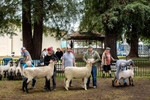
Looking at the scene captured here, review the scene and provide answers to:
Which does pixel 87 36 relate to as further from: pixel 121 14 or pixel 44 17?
pixel 44 17

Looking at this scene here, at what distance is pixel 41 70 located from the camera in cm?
877

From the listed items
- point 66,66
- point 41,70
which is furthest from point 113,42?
point 41,70

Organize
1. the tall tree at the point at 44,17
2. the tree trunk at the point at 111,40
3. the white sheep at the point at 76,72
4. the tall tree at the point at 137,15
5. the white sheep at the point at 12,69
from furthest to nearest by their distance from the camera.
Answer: the tree trunk at the point at 111,40
the tall tree at the point at 137,15
the tall tree at the point at 44,17
the white sheep at the point at 12,69
the white sheep at the point at 76,72

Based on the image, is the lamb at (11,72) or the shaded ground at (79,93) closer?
the shaded ground at (79,93)

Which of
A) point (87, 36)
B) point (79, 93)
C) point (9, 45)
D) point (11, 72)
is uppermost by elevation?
point (87, 36)

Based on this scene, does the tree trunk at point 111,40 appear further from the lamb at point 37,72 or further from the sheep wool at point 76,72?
the lamb at point 37,72

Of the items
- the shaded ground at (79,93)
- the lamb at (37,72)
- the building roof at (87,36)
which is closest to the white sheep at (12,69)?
the shaded ground at (79,93)

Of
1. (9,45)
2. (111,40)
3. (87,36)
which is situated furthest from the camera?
(9,45)

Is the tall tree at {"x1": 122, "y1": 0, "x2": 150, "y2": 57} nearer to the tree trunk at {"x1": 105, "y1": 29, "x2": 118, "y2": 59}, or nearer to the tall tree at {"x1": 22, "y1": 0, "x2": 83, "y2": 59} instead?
the tree trunk at {"x1": 105, "y1": 29, "x2": 118, "y2": 59}

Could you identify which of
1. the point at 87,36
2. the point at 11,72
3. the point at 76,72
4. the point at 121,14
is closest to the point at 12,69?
the point at 11,72

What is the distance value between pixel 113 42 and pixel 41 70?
494 inches

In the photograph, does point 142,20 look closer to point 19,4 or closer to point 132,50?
point 19,4

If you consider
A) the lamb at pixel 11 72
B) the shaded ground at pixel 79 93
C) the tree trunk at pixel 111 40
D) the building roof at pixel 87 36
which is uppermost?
the building roof at pixel 87 36

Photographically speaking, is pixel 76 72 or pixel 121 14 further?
pixel 121 14
